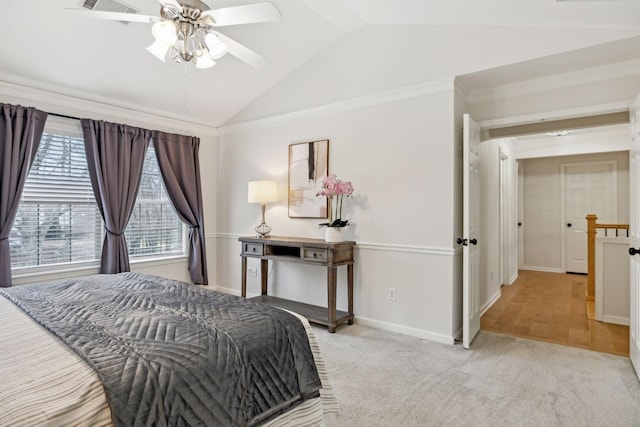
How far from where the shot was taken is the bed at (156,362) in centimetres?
98

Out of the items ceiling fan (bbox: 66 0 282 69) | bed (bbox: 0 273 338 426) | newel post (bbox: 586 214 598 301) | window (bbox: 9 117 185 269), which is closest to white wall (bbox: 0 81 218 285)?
window (bbox: 9 117 185 269)

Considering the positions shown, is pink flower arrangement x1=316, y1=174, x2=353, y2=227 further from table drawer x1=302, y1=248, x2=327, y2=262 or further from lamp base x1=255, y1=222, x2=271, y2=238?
lamp base x1=255, y1=222, x2=271, y2=238

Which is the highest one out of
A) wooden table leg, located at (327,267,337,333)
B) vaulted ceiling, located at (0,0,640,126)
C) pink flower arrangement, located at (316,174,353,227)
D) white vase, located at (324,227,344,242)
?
vaulted ceiling, located at (0,0,640,126)

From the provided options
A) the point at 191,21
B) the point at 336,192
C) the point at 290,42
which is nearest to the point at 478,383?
the point at 336,192

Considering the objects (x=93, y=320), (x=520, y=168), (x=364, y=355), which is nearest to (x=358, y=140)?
(x=364, y=355)

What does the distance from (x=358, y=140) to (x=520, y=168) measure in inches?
198

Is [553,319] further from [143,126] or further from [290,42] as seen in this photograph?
[143,126]

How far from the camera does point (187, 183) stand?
444cm

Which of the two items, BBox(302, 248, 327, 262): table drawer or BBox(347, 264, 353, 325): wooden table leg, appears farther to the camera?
BBox(347, 264, 353, 325): wooden table leg

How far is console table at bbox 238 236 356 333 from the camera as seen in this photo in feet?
10.9

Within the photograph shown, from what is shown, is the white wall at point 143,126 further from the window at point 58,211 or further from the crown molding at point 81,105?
the window at point 58,211

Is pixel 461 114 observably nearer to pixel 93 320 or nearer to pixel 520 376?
pixel 520 376

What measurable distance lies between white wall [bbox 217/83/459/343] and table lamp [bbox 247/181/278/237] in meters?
0.22

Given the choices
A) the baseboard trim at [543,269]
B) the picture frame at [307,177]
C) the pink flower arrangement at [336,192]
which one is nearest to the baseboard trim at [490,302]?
the pink flower arrangement at [336,192]
